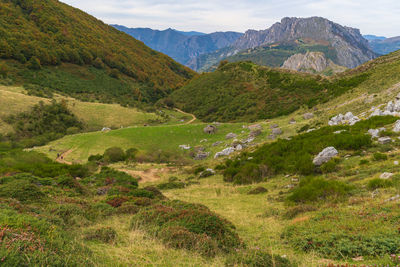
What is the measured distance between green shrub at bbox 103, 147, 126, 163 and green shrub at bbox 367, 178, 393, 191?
28734 millimetres

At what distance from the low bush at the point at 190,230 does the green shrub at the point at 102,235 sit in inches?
33.9

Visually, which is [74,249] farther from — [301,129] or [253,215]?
[301,129]

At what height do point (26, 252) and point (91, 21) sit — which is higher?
point (91, 21)

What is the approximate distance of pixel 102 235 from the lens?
6.02 metres

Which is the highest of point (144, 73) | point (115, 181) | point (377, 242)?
point (144, 73)

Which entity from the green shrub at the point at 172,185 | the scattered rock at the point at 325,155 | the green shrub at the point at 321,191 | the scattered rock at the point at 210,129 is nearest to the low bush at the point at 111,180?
the green shrub at the point at 172,185

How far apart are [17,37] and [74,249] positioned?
108 m

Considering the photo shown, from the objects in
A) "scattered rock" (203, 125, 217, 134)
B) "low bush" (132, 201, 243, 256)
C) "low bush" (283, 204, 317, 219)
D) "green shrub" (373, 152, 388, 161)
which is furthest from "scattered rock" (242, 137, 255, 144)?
"low bush" (132, 201, 243, 256)

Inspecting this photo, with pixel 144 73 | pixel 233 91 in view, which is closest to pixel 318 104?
pixel 233 91

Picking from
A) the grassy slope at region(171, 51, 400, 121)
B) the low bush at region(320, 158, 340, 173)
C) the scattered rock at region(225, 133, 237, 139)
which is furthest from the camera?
the grassy slope at region(171, 51, 400, 121)

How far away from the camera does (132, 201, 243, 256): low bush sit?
560 centimetres

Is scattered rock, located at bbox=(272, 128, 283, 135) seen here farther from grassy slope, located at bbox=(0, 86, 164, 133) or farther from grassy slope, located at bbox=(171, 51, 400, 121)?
grassy slope, located at bbox=(0, 86, 164, 133)

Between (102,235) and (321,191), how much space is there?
8818 mm

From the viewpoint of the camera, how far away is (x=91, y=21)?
469ft
